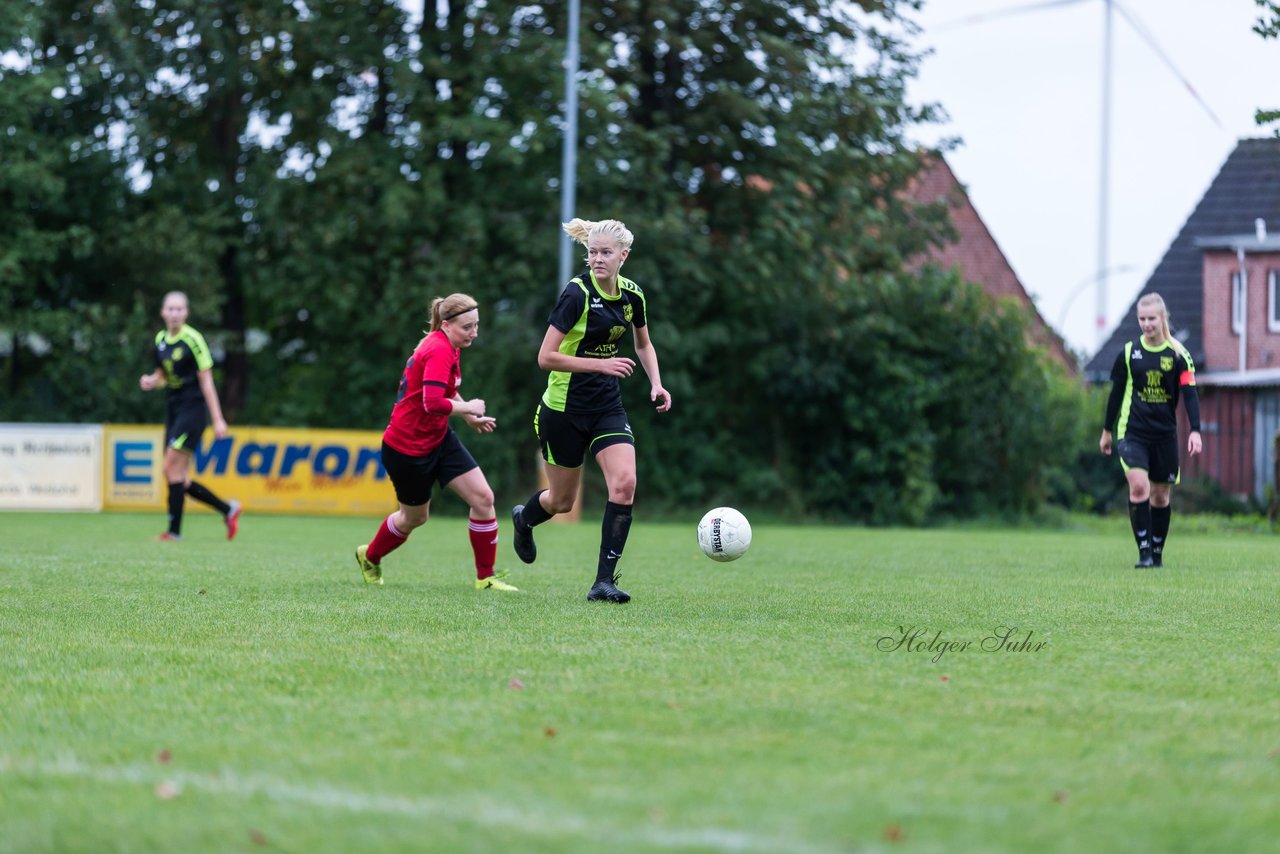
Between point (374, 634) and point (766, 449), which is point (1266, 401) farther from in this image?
point (374, 634)

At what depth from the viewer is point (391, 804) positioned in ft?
12.2

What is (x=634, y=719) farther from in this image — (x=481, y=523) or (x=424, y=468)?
(x=481, y=523)

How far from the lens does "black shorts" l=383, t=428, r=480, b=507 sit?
29.8 feet

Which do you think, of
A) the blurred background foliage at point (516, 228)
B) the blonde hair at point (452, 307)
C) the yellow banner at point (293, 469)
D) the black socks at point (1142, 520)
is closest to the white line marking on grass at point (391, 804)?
the blonde hair at point (452, 307)

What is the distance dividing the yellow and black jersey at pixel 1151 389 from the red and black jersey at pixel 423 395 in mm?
5749

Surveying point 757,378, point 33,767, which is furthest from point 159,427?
point 33,767

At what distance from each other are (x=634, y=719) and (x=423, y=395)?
164 inches

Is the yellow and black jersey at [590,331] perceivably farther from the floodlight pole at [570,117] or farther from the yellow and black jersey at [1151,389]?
the floodlight pole at [570,117]

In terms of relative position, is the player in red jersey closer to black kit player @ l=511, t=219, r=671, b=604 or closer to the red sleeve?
the red sleeve

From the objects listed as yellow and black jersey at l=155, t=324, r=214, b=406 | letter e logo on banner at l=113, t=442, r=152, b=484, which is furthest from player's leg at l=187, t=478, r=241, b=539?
letter e logo on banner at l=113, t=442, r=152, b=484

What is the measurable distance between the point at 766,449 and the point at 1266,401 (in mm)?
10716

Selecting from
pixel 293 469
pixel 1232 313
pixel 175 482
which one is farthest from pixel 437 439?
pixel 1232 313

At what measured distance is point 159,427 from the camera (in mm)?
23297

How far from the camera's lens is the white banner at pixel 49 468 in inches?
899
